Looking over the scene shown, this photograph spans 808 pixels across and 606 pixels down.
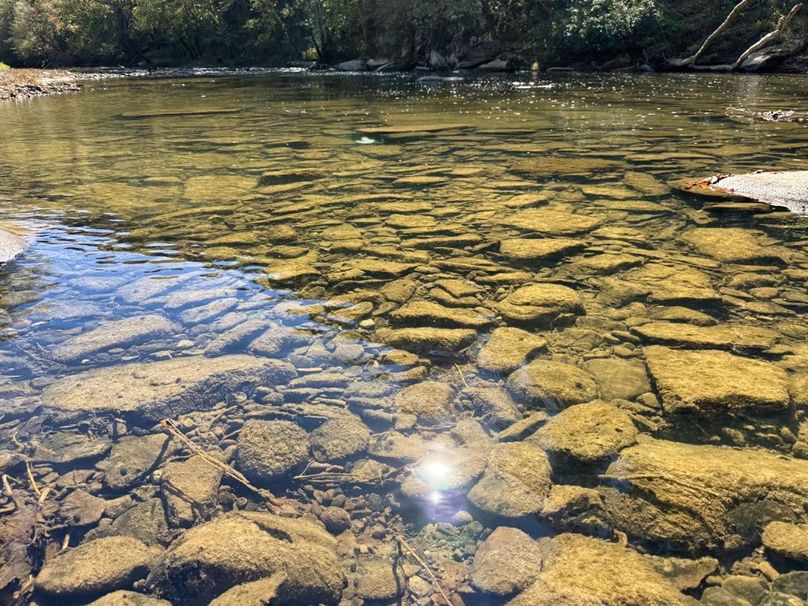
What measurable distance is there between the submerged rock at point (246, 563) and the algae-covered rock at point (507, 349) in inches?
49.6

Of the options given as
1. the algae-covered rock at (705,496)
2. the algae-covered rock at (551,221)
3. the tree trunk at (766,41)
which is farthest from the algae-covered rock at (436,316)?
the tree trunk at (766,41)

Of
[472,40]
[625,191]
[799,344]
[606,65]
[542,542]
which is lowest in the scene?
[542,542]

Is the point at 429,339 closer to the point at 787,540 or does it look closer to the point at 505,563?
the point at 505,563

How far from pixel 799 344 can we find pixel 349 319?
2.44m

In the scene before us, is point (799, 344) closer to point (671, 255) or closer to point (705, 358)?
point (705, 358)

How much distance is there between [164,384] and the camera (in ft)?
8.91

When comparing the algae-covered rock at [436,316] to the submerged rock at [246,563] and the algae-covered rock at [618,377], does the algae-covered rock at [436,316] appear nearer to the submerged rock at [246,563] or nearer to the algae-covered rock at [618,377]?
the algae-covered rock at [618,377]

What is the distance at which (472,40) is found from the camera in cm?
2858

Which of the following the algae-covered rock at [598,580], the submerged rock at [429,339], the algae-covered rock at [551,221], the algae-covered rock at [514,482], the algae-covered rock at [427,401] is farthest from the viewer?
the algae-covered rock at [551,221]

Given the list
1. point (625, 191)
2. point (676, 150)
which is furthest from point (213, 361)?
point (676, 150)

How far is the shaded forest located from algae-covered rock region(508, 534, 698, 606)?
22.7 metres

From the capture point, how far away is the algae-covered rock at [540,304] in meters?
3.26

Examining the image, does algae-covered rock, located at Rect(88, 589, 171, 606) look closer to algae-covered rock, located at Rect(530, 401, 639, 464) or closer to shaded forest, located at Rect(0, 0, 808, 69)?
algae-covered rock, located at Rect(530, 401, 639, 464)

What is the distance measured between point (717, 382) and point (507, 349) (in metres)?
0.98
